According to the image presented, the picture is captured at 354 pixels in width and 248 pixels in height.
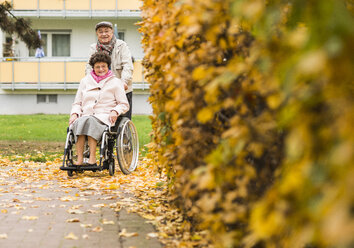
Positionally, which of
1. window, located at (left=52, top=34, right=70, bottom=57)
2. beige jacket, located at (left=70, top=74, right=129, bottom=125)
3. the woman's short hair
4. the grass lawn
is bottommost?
the grass lawn

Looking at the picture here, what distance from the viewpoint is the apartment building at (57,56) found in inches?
1003

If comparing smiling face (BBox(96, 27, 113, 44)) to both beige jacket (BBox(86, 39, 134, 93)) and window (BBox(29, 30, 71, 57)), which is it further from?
window (BBox(29, 30, 71, 57))

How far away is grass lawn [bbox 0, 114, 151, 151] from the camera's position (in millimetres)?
14180

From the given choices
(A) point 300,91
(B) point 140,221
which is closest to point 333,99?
(A) point 300,91

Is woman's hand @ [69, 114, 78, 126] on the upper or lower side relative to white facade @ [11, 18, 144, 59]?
lower

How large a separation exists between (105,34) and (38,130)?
8.86 m

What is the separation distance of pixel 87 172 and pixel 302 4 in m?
6.69

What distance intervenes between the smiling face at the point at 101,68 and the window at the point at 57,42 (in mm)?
20423

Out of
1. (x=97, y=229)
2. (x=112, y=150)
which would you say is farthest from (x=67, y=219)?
(x=112, y=150)

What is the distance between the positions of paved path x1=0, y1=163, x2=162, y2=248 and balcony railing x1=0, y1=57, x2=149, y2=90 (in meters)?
19.2

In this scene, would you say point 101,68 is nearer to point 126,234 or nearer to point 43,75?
point 126,234

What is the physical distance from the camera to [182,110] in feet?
9.76

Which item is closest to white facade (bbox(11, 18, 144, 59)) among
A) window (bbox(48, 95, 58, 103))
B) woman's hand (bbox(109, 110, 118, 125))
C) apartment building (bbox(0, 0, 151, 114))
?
apartment building (bbox(0, 0, 151, 114))

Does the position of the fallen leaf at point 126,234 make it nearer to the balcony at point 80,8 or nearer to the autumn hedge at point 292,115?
the autumn hedge at point 292,115
